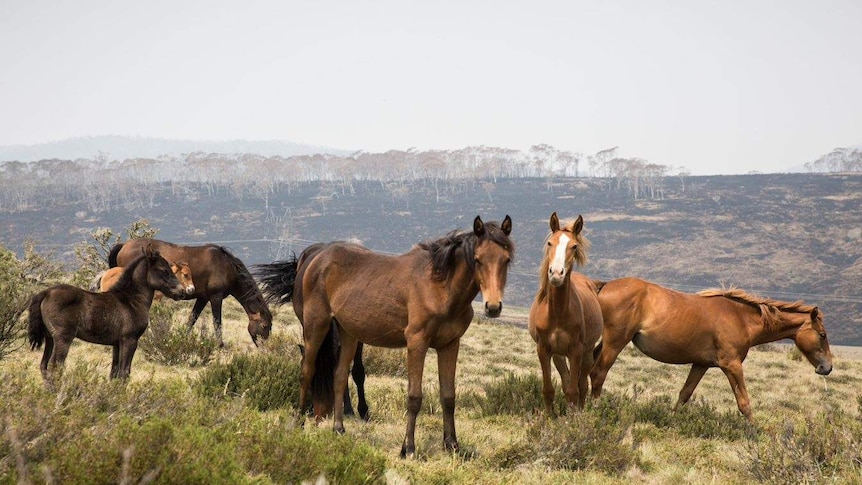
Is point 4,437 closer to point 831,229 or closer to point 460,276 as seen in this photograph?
point 460,276

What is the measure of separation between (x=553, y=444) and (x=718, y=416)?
145 inches

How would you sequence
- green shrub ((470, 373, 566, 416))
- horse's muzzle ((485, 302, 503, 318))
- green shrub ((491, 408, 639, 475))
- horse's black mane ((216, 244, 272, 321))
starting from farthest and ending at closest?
horse's black mane ((216, 244, 272, 321)) < green shrub ((470, 373, 566, 416)) < green shrub ((491, 408, 639, 475)) < horse's muzzle ((485, 302, 503, 318))

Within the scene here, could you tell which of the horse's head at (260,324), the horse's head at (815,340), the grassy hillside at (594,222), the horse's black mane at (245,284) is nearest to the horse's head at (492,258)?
the horse's head at (815,340)

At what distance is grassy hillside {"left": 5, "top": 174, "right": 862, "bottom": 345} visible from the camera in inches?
3708

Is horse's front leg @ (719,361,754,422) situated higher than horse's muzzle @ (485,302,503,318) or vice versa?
horse's muzzle @ (485,302,503,318)

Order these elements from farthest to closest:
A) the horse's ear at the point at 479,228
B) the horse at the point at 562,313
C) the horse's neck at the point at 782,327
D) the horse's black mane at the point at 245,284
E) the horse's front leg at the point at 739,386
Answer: the horse's black mane at the point at 245,284, the horse's neck at the point at 782,327, the horse's front leg at the point at 739,386, the horse at the point at 562,313, the horse's ear at the point at 479,228

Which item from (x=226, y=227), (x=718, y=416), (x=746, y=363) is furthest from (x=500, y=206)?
(x=718, y=416)

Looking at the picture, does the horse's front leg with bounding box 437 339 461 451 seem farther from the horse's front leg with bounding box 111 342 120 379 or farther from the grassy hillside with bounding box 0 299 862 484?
the horse's front leg with bounding box 111 342 120 379

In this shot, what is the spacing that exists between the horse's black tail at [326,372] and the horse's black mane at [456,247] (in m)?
1.71

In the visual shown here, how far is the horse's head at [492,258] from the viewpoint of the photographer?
560cm

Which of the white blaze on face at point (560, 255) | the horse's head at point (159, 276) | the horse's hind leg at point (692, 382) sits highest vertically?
the white blaze on face at point (560, 255)

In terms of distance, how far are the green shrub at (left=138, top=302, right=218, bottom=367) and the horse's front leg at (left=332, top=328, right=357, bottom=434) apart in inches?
192

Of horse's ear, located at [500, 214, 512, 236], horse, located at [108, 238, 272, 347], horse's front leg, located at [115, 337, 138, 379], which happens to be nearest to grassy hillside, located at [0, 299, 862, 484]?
horse's front leg, located at [115, 337, 138, 379]

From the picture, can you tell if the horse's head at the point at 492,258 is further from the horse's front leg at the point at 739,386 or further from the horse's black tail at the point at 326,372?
the horse's front leg at the point at 739,386
